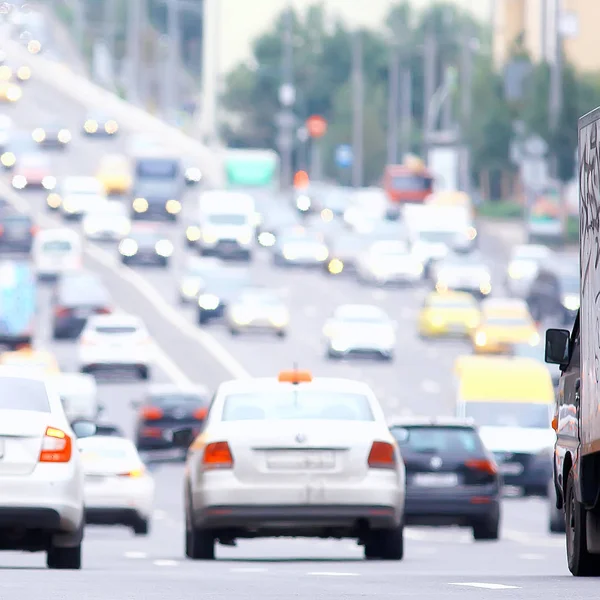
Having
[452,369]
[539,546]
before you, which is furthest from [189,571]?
[452,369]

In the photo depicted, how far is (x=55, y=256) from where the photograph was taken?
78250mm

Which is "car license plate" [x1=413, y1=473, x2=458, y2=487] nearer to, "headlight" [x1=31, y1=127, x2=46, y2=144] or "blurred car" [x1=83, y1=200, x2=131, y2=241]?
"blurred car" [x1=83, y1=200, x2=131, y2=241]

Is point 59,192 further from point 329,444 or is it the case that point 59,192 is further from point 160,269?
point 329,444

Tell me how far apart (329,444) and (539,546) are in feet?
26.4

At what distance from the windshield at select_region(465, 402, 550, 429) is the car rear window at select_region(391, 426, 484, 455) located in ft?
36.2

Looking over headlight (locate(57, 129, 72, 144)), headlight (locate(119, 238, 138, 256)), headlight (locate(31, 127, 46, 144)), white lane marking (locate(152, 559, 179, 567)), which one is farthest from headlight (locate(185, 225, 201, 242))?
white lane marking (locate(152, 559, 179, 567))

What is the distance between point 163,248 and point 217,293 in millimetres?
11243

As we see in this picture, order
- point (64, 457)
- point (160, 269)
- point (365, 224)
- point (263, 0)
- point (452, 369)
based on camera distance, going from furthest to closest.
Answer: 1. point (263, 0)
2. point (365, 224)
3. point (160, 269)
4. point (452, 369)
5. point (64, 457)

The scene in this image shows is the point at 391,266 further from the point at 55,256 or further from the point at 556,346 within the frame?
the point at 556,346

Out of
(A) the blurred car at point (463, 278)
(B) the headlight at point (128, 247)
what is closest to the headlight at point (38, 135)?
(B) the headlight at point (128, 247)

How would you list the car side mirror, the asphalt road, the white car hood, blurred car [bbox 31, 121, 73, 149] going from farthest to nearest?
blurred car [bbox 31, 121, 73, 149]
the white car hood
the car side mirror
the asphalt road

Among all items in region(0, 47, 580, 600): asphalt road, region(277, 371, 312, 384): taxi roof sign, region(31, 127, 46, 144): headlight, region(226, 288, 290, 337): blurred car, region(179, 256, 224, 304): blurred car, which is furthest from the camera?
region(31, 127, 46, 144): headlight

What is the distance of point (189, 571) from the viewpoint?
55.5 feet

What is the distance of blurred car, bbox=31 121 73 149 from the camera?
11656 centimetres
